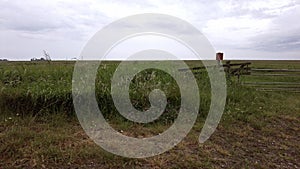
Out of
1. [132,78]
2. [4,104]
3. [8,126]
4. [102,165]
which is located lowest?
[102,165]

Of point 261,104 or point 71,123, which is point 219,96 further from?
point 71,123

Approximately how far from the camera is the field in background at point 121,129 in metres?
3.59

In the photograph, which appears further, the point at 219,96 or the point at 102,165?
the point at 219,96

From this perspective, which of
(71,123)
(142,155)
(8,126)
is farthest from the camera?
(71,123)

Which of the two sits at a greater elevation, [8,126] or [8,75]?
[8,75]

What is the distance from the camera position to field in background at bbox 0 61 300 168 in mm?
3588

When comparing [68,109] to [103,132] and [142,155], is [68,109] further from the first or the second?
[142,155]

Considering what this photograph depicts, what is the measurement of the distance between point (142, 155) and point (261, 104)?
5084 mm

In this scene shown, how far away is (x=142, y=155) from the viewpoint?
376cm

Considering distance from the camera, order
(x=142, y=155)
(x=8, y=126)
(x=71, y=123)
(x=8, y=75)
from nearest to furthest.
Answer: (x=142, y=155), (x=8, y=126), (x=71, y=123), (x=8, y=75)

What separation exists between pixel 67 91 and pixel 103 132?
57.2 inches

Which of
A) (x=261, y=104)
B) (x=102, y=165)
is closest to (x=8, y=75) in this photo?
(x=102, y=165)

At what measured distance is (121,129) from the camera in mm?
4777

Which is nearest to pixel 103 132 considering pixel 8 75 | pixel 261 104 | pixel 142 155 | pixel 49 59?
pixel 142 155
